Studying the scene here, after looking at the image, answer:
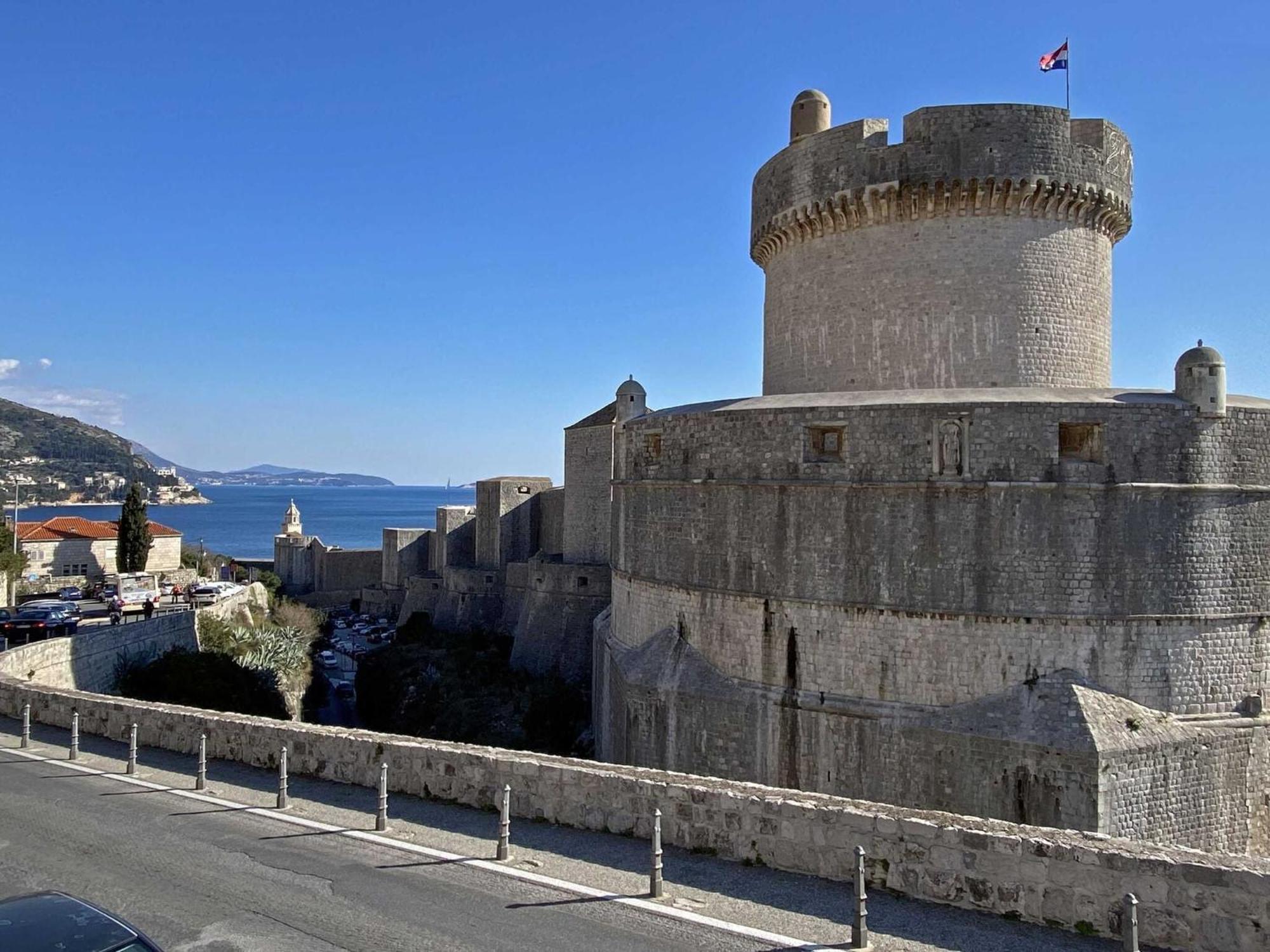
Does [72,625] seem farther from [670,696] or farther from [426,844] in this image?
[426,844]

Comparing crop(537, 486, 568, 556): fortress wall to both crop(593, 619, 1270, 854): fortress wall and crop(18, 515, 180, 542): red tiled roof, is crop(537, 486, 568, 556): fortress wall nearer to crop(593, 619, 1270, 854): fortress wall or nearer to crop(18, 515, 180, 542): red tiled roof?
crop(593, 619, 1270, 854): fortress wall

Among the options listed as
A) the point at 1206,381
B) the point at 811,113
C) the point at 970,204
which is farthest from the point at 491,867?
the point at 811,113

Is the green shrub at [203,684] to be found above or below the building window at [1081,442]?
below

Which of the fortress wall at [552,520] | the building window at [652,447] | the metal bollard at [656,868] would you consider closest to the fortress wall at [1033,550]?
the building window at [652,447]

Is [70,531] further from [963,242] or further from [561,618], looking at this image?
[963,242]

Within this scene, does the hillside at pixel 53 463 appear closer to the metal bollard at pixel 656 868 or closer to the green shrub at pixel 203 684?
the green shrub at pixel 203 684

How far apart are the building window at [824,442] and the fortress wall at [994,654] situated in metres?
2.14

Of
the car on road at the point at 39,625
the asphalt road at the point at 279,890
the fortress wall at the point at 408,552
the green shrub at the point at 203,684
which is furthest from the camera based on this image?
the fortress wall at the point at 408,552

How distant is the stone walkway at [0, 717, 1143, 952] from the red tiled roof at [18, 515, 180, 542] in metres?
41.0

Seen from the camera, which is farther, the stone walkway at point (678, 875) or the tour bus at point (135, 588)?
the tour bus at point (135, 588)

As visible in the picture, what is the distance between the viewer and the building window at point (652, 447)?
14.1 meters

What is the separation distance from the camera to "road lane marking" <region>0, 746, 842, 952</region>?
549 centimetres

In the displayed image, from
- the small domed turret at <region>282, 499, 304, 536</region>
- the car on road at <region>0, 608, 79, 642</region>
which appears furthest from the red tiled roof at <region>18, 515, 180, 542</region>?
the car on road at <region>0, 608, 79, 642</region>

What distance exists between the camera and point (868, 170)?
1373 cm
